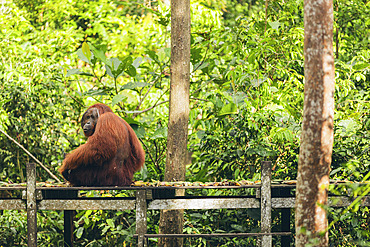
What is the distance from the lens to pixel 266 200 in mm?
3891

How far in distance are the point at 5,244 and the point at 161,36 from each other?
379 centimetres

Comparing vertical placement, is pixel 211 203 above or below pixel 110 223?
above

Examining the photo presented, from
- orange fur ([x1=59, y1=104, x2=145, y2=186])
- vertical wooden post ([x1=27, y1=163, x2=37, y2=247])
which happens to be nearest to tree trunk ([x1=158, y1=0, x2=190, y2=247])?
orange fur ([x1=59, y1=104, x2=145, y2=186])

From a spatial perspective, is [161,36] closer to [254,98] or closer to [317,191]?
[254,98]

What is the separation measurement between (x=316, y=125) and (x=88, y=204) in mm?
2072

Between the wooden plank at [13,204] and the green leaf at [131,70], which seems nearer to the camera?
the wooden plank at [13,204]

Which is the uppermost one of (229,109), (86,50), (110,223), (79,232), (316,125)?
(86,50)

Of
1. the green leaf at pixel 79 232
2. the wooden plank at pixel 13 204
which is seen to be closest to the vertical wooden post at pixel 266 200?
the wooden plank at pixel 13 204

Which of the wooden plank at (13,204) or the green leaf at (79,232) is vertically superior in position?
the wooden plank at (13,204)

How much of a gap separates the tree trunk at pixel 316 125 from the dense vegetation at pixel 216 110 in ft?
5.06

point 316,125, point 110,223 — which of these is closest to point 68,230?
point 110,223

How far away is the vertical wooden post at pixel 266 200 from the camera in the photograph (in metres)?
3.85

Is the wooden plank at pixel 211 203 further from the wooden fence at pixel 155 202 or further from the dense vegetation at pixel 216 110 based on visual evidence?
the dense vegetation at pixel 216 110

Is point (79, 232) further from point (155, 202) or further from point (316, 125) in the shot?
point (316, 125)
